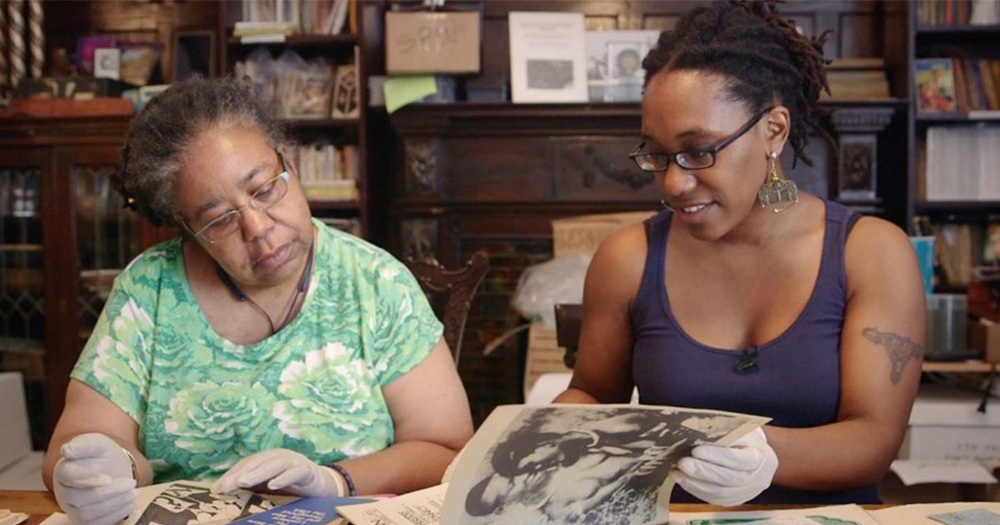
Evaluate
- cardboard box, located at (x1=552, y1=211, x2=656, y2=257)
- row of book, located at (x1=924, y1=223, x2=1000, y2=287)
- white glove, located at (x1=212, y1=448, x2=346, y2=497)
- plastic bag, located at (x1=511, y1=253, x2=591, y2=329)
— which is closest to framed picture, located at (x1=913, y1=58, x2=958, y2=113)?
row of book, located at (x1=924, y1=223, x2=1000, y2=287)

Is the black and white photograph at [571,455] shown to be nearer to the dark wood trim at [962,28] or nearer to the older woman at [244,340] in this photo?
the older woman at [244,340]

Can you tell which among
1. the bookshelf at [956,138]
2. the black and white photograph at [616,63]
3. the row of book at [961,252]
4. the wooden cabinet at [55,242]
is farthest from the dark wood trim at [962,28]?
the wooden cabinet at [55,242]

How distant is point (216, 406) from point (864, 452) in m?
0.91

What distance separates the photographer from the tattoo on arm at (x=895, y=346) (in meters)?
1.28

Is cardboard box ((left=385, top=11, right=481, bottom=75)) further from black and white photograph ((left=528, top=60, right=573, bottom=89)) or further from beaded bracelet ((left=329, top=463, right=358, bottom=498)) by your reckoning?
beaded bracelet ((left=329, top=463, right=358, bottom=498))

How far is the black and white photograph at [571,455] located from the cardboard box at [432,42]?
8.63ft

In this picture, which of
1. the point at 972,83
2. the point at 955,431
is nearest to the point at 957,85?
the point at 972,83

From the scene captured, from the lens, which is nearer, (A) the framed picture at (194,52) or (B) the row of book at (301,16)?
(B) the row of book at (301,16)

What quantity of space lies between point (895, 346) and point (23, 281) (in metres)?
3.59

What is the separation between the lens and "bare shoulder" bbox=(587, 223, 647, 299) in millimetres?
1467

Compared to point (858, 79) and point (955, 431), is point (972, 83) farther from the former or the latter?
point (955, 431)

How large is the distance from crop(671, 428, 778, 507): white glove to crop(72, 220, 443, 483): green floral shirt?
51 centimetres

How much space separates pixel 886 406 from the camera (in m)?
1.26

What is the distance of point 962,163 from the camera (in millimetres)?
3404
